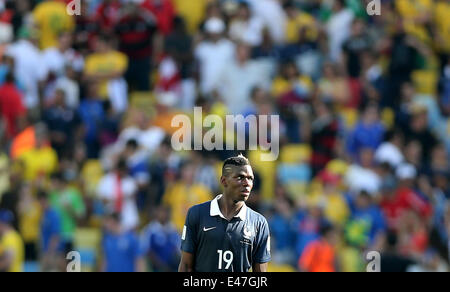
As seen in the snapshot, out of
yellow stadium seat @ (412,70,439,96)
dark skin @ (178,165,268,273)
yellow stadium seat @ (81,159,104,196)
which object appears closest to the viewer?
dark skin @ (178,165,268,273)

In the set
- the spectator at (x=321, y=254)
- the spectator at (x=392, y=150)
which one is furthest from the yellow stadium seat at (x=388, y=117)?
the spectator at (x=321, y=254)

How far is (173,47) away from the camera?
50.3 ft

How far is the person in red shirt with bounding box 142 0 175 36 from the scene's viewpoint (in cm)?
1556

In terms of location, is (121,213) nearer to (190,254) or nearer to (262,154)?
(262,154)

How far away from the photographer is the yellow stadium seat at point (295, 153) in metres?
14.0

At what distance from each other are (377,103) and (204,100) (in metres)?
2.08

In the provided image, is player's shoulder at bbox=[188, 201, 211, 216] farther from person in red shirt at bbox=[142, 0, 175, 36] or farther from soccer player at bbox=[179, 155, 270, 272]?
person in red shirt at bbox=[142, 0, 175, 36]

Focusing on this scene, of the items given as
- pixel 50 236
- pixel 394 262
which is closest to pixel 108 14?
pixel 50 236

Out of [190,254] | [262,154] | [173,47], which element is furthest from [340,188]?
[190,254]

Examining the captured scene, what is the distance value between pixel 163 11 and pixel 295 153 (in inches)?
114

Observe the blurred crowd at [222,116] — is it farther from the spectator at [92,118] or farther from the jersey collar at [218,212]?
the jersey collar at [218,212]

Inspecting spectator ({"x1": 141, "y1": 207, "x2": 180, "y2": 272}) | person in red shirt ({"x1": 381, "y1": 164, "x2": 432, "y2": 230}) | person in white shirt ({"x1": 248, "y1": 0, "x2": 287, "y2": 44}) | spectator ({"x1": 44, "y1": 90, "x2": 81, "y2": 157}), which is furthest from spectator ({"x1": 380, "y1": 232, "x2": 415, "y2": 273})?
spectator ({"x1": 44, "y1": 90, "x2": 81, "y2": 157})

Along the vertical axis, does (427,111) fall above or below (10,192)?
above

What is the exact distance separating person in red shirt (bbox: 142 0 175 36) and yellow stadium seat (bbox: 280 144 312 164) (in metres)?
2.54
